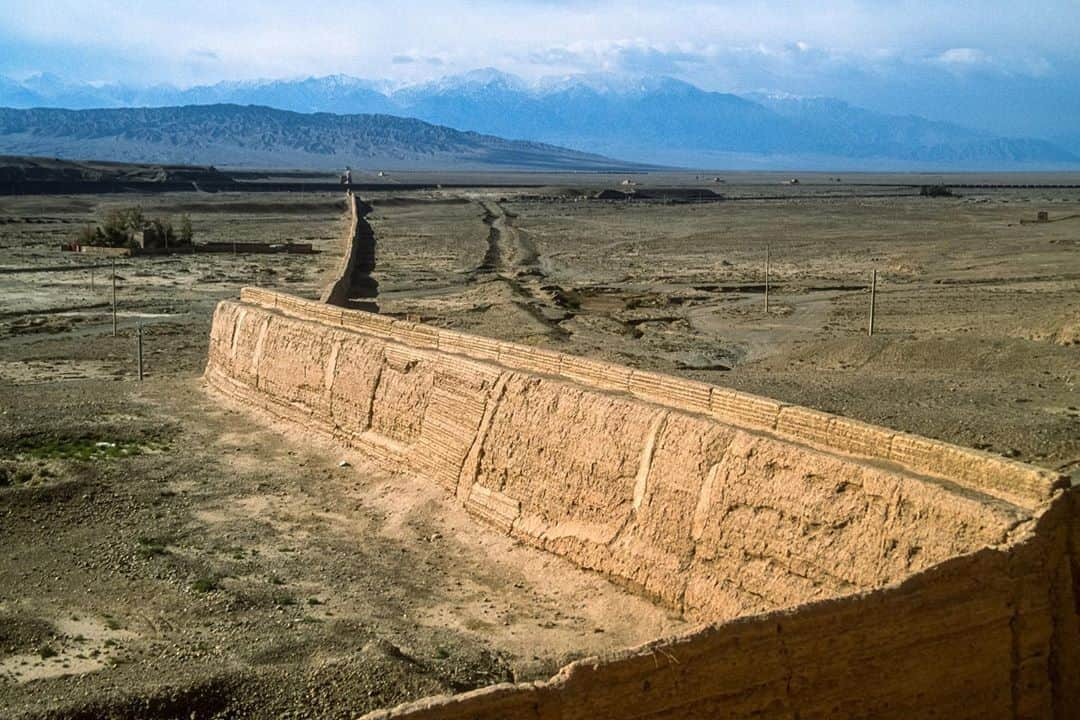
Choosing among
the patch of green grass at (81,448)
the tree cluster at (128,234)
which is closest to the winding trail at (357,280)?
the tree cluster at (128,234)

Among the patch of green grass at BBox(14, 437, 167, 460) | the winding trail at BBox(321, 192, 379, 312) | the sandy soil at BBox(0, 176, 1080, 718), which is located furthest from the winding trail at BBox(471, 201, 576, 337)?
the patch of green grass at BBox(14, 437, 167, 460)

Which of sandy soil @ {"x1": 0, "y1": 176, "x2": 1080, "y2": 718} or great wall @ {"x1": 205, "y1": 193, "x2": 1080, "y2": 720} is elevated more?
great wall @ {"x1": 205, "y1": 193, "x2": 1080, "y2": 720}

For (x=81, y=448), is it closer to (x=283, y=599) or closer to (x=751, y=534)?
(x=283, y=599)

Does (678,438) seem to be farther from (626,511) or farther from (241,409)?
(241,409)

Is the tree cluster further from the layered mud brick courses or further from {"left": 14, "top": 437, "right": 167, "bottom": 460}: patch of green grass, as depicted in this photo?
the layered mud brick courses

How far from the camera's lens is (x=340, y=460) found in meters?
13.7

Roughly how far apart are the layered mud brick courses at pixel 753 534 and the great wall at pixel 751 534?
0.01 m

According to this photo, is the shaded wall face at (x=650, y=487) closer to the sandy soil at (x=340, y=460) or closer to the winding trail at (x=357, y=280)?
the sandy soil at (x=340, y=460)

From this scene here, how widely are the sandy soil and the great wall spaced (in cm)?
54

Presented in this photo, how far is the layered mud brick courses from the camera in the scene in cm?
632

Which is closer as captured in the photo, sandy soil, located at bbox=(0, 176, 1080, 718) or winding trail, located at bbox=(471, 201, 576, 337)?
sandy soil, located at bbox=(0, 176, 1080, 718)

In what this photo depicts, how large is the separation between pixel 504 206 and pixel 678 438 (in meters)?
70.9

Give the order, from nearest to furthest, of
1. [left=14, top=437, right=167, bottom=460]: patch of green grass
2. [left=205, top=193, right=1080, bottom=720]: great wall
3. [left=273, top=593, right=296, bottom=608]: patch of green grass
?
1. [left=205, top=193, right=1080, bottom=720]: great wall
2. [left=273, top=593, right=296, bottom=608]: patch of green grass
3. [left=14, top=437, right=167, bottom=460]: patch of green grass

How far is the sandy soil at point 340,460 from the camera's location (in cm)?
823
